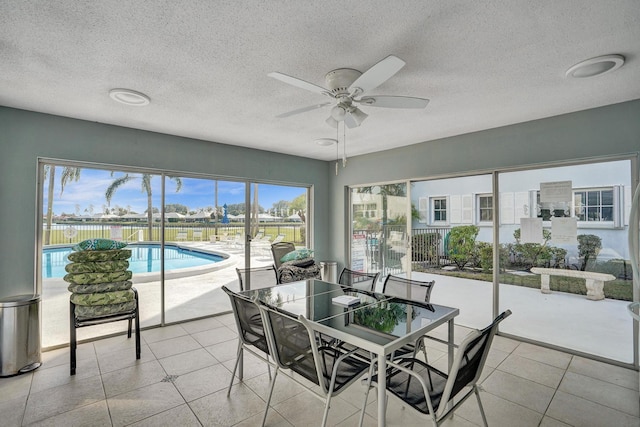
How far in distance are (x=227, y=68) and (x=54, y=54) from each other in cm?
116

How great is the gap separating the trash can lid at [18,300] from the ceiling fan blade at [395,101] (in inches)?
140

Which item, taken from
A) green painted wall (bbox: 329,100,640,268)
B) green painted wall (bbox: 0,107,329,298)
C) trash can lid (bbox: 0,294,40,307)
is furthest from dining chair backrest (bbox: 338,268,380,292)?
trash can lid (bbox: 0,294,40,307)

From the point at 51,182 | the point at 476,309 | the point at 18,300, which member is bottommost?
the point at 476,309

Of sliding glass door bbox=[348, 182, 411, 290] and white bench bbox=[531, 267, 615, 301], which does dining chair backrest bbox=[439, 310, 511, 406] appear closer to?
white bench bbox=[531, 267, 615, 301]

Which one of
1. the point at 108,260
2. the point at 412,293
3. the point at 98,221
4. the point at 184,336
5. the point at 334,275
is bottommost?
the point at 184,336

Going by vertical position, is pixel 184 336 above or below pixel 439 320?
below

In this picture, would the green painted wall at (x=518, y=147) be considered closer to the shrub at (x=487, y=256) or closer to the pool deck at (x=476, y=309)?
the shrub at (x=487, y=256)

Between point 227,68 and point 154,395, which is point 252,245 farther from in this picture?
point 227,68

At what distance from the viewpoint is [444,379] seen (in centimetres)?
189

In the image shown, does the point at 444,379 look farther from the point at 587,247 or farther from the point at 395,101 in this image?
the point at 587,247

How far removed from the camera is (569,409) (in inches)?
90.8

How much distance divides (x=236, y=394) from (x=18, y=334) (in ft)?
7.06

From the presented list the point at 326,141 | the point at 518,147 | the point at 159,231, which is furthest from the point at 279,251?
the point at 518,147

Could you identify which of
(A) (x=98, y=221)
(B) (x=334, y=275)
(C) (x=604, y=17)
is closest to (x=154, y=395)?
(A) (x=98, y=221)
